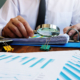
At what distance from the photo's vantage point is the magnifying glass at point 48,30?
0.30m

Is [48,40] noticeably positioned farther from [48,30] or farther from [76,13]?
[76,13]

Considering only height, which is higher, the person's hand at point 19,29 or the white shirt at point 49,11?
the white shirt at point 49,11

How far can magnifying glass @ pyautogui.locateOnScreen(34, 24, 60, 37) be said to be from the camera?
295mm

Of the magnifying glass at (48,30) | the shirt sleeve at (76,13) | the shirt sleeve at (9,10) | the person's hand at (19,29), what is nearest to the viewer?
the magnifying glass at (48,30)

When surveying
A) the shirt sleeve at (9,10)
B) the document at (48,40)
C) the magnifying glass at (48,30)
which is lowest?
the document at (48,40)

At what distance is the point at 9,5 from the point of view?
80 cm

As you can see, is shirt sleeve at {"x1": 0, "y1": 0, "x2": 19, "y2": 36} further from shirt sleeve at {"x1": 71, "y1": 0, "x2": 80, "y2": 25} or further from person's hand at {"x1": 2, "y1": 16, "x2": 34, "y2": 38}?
shirt sleeve at {"x1": 71, "y1": 0, "x2": 80, "y2": 25}

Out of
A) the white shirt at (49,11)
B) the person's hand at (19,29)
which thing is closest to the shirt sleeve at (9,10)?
the white shirt at (49,11)

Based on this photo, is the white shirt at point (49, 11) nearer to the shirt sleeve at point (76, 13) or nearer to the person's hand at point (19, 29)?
the shirt sleeve at point (76, 13)

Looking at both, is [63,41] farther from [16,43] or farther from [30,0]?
[30,0]

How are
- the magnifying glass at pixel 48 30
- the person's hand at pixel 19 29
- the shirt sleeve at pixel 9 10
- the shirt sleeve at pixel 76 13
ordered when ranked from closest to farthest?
the magnifying glass at pixel 48 30 → the person's hand at pixel 19 29 → the shirt sleeve at pixel 9 10 → the shirt sleeve at pixel 76 13

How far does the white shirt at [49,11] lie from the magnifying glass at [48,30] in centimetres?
48

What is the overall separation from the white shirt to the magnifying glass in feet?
1.57

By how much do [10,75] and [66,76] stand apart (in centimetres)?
7
